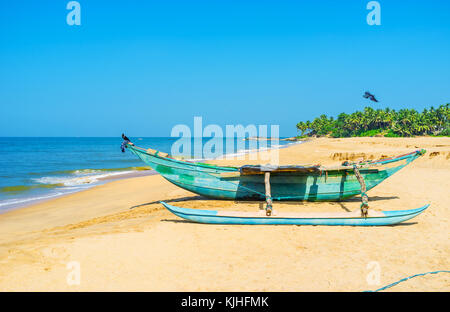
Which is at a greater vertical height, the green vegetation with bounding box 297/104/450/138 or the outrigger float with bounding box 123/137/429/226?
the green vegetation with bounding box 297/104/450/138

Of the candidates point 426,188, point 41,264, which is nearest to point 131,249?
point 41,264

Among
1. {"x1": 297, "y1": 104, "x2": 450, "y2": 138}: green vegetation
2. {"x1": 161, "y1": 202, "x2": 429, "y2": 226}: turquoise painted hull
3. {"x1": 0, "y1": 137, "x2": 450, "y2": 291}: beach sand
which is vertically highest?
{"x1": 297, "y1": 104, "x2": 450, "y2": 138}: green vegetation

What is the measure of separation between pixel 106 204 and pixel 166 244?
681cm

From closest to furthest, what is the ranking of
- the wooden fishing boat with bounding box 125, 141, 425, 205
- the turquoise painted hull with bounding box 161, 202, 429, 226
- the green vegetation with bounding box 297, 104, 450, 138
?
the turquoise painted hull with bounding box 161, 202, 429, 226, the wooden fishing boat with bounding box 125, 141, 425, 205, the green vegetation with bounding box 297, 104, 450, 138

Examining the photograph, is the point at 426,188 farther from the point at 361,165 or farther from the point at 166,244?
the point at 166,244

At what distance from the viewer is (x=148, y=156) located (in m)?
9.01

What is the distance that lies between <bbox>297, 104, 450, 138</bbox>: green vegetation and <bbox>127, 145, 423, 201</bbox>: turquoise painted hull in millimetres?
55997

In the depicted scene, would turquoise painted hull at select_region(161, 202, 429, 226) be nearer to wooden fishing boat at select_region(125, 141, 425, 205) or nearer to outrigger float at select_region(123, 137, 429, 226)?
outrigger float at select_region(123, 137, 429, 226)

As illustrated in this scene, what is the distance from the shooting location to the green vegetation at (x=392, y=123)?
193 ft

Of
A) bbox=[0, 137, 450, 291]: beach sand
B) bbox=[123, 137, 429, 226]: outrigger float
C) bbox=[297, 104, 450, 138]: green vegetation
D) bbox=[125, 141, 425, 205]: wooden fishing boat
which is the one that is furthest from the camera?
bbox=[297, 104, 450, 138]: green vegetation

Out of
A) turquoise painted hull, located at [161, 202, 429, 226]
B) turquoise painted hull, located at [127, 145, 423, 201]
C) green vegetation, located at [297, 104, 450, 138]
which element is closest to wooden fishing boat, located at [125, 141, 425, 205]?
turquoise painted hull, located at [127, 145, 423, 201]

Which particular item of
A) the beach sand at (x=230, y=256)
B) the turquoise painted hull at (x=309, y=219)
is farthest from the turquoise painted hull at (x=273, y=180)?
the turquoise painted hull at (x=309, y=219)

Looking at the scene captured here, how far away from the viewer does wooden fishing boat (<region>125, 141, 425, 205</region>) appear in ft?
27.8

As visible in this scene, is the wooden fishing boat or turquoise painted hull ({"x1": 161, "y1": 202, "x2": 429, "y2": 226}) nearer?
turquoise painted hull ({"x1": 161, "y1": 202, "x2": 429, "y2": 226})
